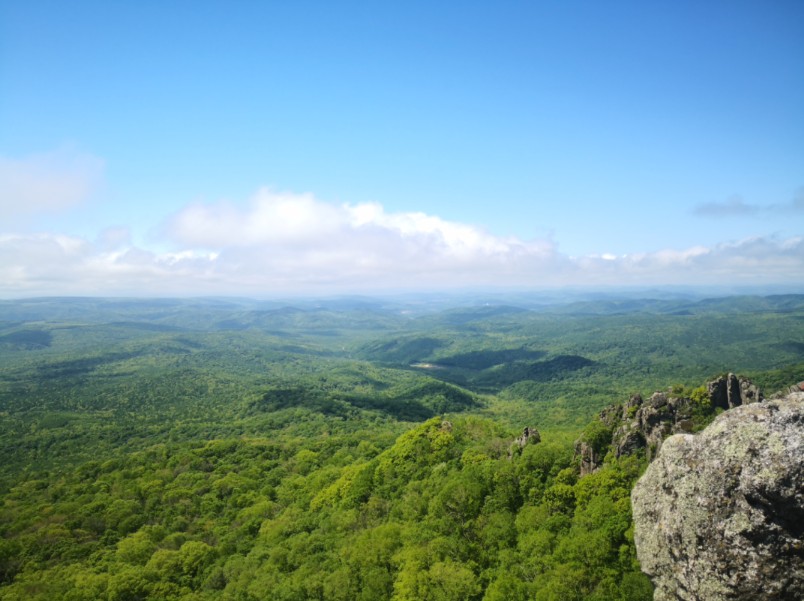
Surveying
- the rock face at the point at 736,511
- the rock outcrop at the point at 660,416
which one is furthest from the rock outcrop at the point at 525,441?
the rock face at the point at 736,511

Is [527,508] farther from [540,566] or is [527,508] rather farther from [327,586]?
[327,586]

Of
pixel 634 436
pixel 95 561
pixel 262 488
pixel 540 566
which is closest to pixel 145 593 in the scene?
pixel 95 561

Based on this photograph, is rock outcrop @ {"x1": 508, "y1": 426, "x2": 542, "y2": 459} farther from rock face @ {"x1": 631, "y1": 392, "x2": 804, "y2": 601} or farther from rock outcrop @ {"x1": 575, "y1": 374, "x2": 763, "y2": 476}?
rock face @ {"x1": 631, "y1": 392, "x2": 804, "y2": 601}

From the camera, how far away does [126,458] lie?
106625 mm

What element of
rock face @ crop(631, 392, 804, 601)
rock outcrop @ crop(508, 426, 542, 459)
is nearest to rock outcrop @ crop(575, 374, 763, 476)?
rock outcrop @ crop(508, 426, 542, 459)

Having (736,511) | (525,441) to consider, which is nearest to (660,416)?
(525,441)

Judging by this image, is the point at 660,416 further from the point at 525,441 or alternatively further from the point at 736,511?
the point at 736,511

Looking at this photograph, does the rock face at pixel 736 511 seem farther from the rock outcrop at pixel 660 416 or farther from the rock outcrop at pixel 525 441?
the rock outcrop at pixel 525 441

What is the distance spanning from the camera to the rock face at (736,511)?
18.5 metres

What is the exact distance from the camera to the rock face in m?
18.5

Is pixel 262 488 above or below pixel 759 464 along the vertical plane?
below

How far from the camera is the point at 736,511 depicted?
19609 mm

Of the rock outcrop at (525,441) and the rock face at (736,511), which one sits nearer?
the rock face at (736,511)

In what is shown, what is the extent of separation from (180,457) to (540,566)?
94.8 m
